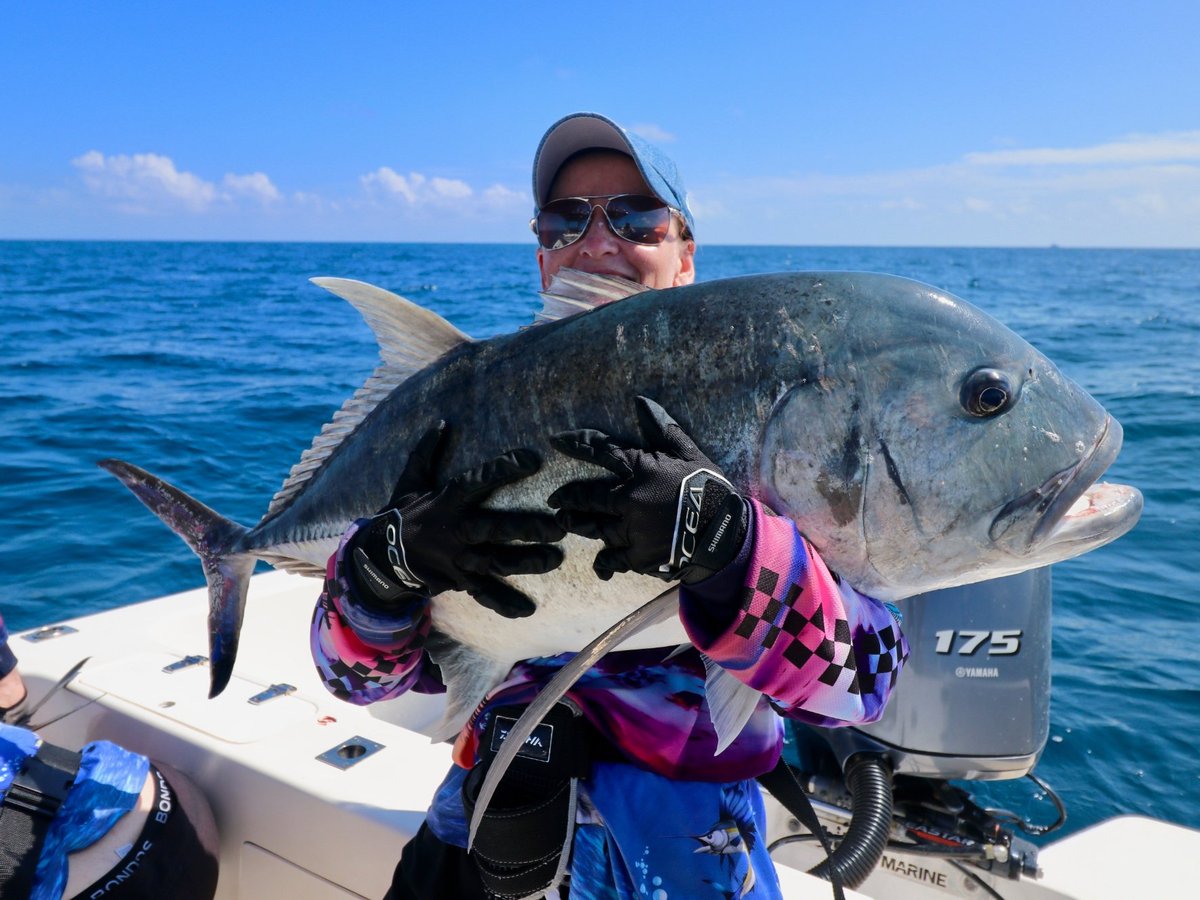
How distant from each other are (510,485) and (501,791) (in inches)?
27.8

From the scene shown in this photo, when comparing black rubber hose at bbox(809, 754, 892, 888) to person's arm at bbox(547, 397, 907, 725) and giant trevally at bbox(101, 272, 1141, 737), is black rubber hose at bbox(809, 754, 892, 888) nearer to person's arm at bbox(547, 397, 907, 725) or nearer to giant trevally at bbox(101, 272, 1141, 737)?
person's arm at bbox(547, 397, 907, 725)

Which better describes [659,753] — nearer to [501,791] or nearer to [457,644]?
[501,791]

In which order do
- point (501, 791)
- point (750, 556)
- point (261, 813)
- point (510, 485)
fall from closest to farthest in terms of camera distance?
point (750, 556), point (510, 485), point (501, 791), point (261, 813)

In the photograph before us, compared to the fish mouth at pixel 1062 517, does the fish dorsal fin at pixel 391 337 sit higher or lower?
higher

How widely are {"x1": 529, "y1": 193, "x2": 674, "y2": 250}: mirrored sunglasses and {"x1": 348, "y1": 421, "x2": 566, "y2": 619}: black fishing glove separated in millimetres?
885

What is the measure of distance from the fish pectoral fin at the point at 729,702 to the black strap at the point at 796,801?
39 centimetres

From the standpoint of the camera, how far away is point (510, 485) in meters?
1.69

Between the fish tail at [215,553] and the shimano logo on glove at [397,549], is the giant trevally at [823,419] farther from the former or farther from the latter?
the fish tail at [215,553]

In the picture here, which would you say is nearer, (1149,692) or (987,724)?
(987,724)

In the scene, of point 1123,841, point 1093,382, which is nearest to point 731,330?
point 1123,841

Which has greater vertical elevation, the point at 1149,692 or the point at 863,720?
the point at 863,720

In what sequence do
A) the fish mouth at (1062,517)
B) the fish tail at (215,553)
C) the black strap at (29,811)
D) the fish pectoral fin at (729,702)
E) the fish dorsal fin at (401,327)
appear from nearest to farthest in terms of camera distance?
the fish mouth at (1062,517) < the fish pectoral fin at (729,702) < the fish dorsal fin at (401,327) < the black strap at (29,811) < the fish tail at (215,553)

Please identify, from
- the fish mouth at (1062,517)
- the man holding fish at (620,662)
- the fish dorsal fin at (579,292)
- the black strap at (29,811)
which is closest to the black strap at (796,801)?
the man holding fish at (620,662)

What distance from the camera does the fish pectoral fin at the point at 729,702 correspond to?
61.2 inches
